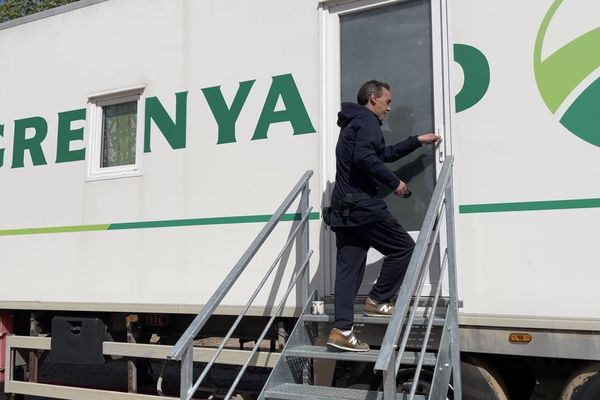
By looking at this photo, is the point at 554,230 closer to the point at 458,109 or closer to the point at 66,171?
the point at 458,109

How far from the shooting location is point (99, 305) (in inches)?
186

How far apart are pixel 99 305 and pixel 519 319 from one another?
2923mm

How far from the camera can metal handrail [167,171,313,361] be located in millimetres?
3114

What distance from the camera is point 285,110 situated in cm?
429

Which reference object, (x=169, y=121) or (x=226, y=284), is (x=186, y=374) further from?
(x=169, y=121)

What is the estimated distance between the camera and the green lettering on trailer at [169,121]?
4.68 meters

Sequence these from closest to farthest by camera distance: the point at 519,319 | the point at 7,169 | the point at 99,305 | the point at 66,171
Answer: the point at 519,319, the point at 99,305, the point at 66,171, the point at 7,169

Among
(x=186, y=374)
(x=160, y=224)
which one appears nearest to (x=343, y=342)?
(x=186, y=374)

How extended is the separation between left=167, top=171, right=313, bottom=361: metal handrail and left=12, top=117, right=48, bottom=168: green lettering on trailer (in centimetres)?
245

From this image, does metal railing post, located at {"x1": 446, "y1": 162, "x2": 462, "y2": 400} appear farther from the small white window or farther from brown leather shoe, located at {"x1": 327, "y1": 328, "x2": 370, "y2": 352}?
the small white window

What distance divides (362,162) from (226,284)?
986 millimetres

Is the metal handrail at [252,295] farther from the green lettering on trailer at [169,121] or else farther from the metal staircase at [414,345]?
the green lettering on trailer at [169,121]

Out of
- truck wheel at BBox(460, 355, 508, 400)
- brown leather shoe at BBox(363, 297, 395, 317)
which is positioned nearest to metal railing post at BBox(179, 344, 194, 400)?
brown leather shoe at BBox(363, 297, 395, 317)

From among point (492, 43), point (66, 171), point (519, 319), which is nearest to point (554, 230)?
point (519, 319)
